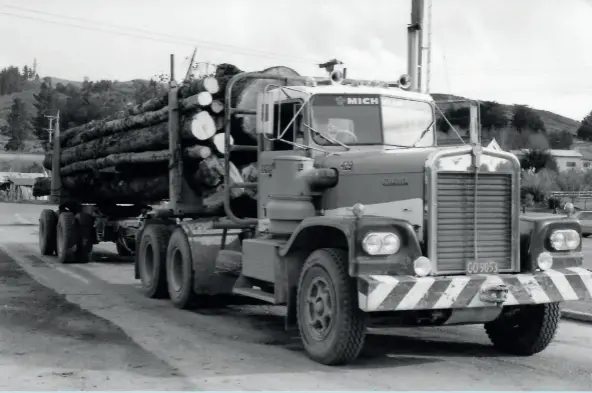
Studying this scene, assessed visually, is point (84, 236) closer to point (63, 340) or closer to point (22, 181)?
point (63, 340)

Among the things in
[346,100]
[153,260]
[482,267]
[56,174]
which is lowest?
[153,260]

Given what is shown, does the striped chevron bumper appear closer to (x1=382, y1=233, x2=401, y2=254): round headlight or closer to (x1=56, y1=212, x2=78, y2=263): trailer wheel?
(x1=382, y1=233, x2=401, y2=254): round headlight

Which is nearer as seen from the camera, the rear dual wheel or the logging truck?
the logging truck

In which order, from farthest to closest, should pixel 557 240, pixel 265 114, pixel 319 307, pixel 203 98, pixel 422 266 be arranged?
pixel 203 98 < pixel 265 114 < pixel 557 240 < pixel 319 307 < pixel 422 266

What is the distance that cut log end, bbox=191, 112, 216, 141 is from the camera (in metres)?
11.1

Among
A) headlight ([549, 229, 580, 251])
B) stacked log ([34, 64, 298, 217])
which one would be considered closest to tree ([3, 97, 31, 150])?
stacked log ([34, 64, 298, 217])

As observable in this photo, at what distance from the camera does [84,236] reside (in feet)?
58.2

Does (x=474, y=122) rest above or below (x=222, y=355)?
above

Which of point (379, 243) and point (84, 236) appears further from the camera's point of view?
point (84, 236)

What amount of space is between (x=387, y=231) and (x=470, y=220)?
0.93 metres

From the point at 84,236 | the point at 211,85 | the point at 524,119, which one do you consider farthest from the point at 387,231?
the point at 524,119

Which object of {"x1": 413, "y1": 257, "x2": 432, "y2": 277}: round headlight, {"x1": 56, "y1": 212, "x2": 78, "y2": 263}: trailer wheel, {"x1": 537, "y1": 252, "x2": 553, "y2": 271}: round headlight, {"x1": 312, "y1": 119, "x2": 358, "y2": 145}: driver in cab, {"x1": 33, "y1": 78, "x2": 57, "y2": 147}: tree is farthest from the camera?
{"x1": 33, "y1": 78, "x2": 57, "y2": 147}: tree

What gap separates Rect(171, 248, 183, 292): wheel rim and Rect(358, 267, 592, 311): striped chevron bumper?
4.90 metres

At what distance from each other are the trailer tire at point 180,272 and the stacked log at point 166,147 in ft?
Result: 2.09
